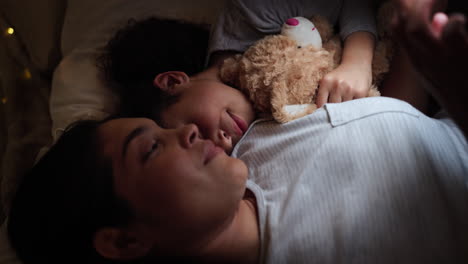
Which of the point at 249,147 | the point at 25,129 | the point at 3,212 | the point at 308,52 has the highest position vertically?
the point at 308,52

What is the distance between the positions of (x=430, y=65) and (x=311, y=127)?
1.08 feet

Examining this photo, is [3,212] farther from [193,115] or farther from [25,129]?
[193,115]

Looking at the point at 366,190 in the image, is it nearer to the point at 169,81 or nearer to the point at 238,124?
the point at 238,124

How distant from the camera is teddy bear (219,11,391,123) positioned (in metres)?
0.78

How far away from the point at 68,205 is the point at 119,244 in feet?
0.40

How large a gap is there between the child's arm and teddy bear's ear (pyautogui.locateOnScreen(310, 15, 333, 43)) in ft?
0.22

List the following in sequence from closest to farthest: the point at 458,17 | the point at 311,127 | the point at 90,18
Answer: the point at 458,17
the point at 311,127
the point at 90,18

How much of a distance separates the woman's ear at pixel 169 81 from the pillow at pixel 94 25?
0.24m

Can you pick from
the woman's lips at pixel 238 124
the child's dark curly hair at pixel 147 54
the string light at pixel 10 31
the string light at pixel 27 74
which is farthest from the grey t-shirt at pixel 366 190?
the string light at pixel 10 31

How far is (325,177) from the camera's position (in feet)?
2.28

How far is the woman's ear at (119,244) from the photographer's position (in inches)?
24.5

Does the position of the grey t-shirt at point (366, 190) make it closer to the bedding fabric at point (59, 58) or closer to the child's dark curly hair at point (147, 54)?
the child's dark curly hair at point (147, 54)

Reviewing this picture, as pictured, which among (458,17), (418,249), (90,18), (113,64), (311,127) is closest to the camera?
(458,17)

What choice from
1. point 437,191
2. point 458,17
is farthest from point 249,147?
point 458,17
